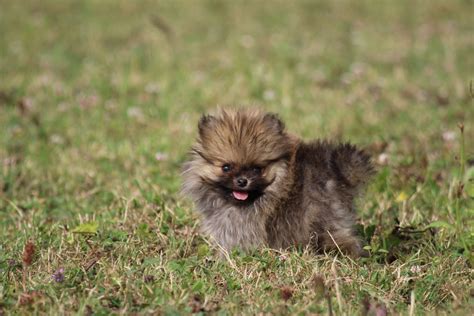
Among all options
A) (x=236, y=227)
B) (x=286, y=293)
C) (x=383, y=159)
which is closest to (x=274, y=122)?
(x=236, y=227)

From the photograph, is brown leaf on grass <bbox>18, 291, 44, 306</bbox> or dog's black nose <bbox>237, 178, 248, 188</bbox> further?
dog's black nose <bbox>237, 178, 248, 188</bbox>

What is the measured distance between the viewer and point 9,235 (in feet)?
18.0

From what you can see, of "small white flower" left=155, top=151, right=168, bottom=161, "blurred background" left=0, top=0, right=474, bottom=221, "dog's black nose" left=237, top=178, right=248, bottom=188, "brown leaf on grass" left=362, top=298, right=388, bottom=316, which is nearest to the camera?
"brown leaf on grass" left=362, top=298, right=388, bottom=316

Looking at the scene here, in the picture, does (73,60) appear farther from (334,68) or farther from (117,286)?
(117,286)

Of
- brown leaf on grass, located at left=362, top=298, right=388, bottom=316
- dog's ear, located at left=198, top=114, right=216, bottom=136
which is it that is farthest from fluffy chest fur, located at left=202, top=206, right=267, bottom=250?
brown leaf on grass, located at left=362, top=298, right=388, bottom=316

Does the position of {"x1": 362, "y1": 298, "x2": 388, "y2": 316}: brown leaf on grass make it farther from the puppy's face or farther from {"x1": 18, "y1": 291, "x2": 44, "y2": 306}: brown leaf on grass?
{"x1": 18, "y1": 291, "x2": 44, "y2": 306}: brown leaf on grass

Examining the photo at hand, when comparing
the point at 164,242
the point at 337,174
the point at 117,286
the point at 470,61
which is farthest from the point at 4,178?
the point at 470,61

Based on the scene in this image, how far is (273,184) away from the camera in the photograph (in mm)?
4977

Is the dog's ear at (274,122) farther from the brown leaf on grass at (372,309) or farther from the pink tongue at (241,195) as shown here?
the brown leaf on grass at (372,309)

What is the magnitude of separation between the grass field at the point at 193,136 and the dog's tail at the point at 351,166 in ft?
1.51

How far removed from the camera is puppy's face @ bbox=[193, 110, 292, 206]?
4887 mm

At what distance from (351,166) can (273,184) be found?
537mm

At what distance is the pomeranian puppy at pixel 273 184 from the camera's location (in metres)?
4.91

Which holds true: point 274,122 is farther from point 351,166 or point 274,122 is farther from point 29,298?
point 29,298
